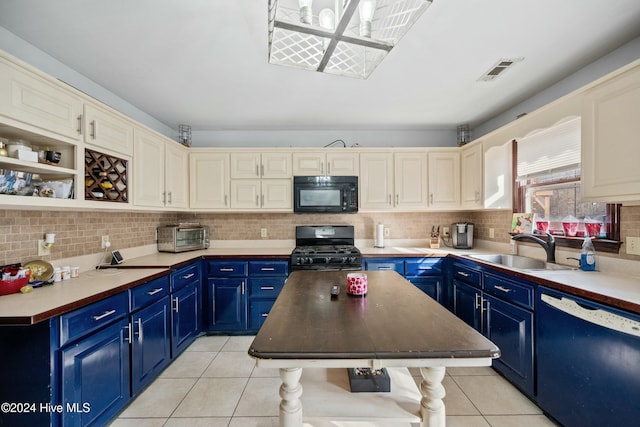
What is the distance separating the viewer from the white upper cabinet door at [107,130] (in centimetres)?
184

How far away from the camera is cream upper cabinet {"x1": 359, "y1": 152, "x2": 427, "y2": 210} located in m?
3.29

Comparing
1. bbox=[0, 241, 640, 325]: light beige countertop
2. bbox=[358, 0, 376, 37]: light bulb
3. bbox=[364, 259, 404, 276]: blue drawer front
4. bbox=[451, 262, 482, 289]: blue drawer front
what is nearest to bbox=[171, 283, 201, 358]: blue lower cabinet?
bbox=[0, 241, 640, 325]: light beige countertop

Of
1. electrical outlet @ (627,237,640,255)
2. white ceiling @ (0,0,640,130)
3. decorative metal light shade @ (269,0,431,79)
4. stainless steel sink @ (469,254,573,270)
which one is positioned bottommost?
stainless steel sink @ (469,254,573,270)

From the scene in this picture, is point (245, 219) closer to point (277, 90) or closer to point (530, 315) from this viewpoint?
point (277, 90)

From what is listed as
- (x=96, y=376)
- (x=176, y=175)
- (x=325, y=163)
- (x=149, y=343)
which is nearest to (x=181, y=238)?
(x=176, y=175)

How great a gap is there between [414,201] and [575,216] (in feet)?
4.82

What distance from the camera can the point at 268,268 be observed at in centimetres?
293

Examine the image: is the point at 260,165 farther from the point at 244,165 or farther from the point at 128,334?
the point at 128,334

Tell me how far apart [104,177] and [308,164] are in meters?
2.00

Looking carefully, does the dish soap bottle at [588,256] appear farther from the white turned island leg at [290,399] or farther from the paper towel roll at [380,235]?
the white turned island leg at [290,399]

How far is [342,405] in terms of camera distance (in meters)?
1.21

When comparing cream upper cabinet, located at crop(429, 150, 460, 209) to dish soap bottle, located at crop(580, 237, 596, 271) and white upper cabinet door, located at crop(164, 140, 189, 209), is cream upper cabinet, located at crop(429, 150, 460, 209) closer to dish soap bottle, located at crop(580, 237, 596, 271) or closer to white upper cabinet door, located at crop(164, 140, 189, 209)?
dish soap bottle, located at crop(580, 237, 596, 271)

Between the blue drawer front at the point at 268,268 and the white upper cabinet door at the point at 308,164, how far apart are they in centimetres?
113

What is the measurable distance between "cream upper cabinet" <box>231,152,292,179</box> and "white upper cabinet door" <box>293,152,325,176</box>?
87 mm
